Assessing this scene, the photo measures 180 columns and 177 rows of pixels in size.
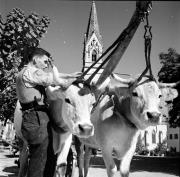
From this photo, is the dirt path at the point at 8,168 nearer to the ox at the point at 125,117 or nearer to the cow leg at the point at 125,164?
the ox at the point at 125,117

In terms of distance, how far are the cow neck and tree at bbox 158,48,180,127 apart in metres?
9.76

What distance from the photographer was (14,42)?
28.2ft

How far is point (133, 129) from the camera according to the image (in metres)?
5.13

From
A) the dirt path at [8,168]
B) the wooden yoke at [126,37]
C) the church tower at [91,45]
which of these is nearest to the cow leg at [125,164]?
the wooden yoke at [126,37]

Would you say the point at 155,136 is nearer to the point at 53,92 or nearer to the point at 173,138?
the point at 173,138

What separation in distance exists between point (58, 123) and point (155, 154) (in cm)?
3987

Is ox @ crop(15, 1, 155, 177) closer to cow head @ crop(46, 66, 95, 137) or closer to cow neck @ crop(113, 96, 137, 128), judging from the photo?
cow head @ crop(46, 66, 95, 137)

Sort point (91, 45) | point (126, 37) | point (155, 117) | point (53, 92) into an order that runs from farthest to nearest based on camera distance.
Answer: point (91, 45) < point (155, 117) < point (53, 92) < point (126, 37)

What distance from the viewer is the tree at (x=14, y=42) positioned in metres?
8.48

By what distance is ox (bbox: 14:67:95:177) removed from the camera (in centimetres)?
377

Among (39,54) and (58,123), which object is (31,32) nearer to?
(39,54)

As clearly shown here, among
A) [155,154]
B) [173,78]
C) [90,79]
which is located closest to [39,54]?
[90,79]

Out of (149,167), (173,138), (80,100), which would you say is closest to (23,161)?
(80,100)

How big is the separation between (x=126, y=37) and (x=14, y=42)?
537cm
